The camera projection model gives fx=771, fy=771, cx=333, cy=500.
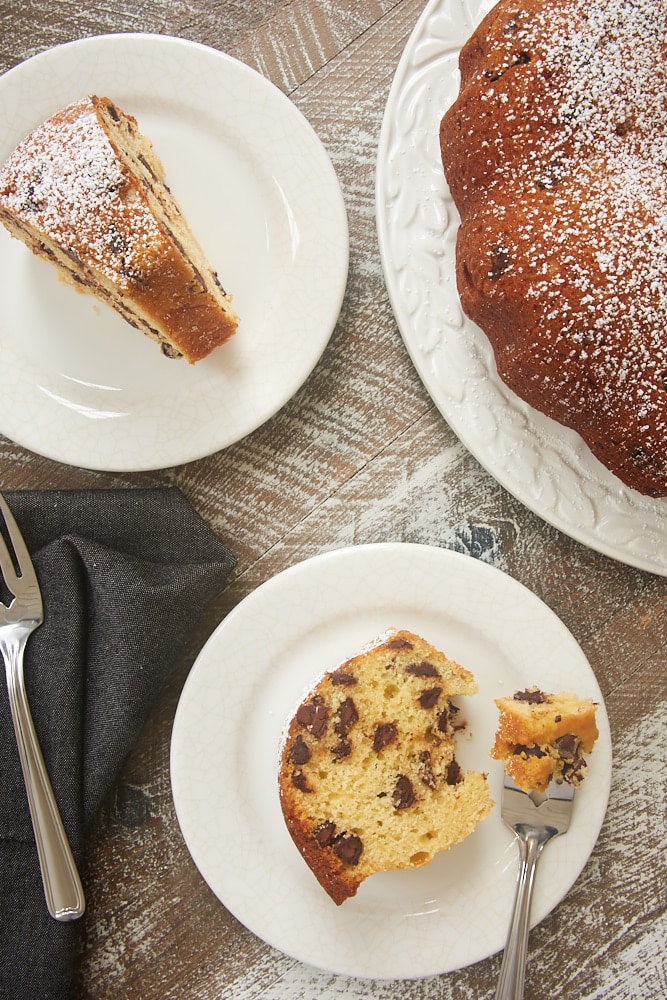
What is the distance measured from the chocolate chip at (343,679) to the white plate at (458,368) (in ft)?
1.99

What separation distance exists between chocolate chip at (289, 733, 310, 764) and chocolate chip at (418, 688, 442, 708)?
294 millimetres

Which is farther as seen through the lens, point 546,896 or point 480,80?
point 546,896

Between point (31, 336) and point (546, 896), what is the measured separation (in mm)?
1902

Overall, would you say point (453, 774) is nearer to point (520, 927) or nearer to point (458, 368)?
point (520, 927)

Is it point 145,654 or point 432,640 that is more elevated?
point 145,654

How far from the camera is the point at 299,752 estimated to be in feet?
5.94

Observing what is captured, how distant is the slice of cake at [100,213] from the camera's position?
5.63 ft

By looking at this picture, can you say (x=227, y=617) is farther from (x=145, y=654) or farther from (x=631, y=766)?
(x=631, y=766)

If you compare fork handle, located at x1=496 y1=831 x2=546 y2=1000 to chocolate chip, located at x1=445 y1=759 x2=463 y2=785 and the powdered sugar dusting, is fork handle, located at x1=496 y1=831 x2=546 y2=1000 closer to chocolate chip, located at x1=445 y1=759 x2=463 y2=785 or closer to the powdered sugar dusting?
chocolate chip, located at x1=445 y1=759 x2=463 y2=785

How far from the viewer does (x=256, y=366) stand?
1.93 meters

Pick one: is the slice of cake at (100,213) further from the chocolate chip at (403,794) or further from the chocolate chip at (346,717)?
the chocolate chip at (403,794)

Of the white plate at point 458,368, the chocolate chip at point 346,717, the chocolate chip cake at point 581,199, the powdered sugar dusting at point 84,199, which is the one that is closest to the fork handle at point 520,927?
the chocolate chip at point 346,717

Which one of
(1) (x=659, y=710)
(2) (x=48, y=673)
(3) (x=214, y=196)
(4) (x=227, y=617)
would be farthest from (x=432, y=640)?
(3) (x=214, y=196)

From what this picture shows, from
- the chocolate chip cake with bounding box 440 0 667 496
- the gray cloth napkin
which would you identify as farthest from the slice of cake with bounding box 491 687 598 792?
the gray cloth napkin
